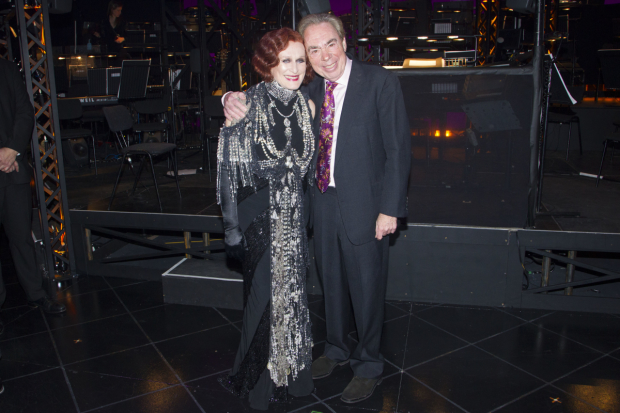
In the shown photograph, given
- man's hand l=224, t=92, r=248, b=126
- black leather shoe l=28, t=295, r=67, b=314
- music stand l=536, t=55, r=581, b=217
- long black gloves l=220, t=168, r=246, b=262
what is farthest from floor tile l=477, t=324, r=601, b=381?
black leather shoe l=28, t=295, r=67, b=314

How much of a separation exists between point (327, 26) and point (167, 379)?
2.02m

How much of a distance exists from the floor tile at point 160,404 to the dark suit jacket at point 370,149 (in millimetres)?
1202

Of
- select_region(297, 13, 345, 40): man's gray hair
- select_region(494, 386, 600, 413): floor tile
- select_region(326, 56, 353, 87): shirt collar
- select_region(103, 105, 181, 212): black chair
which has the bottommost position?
select_region(494, 386, 600, 413): floor tile

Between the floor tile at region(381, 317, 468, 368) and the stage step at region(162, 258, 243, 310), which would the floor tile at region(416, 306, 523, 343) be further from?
the stage step at region(162, 258, 243, 310)

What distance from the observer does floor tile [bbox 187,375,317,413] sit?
2346 mm

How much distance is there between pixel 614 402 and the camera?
234 cm

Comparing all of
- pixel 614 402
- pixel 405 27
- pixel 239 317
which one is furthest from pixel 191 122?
pixel 614 402

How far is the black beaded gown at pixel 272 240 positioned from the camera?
2107mm

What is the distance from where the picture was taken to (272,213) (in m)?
2.20

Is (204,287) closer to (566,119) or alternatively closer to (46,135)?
(46,135)

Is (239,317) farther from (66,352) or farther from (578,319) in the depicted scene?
(578,319)

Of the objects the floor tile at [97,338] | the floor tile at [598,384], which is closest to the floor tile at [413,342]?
the floor tile at [598,384]

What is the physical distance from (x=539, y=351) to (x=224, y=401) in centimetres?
186

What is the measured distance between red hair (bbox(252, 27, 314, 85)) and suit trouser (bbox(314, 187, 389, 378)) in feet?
2.16
